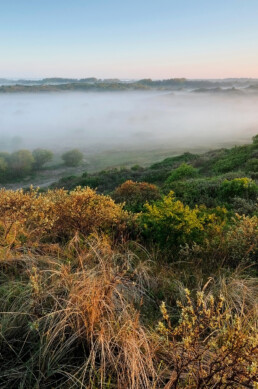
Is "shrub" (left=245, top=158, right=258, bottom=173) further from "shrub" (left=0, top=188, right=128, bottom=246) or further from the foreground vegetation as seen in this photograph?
"shrub" (left=0, top=188, right=128, bottom=246)

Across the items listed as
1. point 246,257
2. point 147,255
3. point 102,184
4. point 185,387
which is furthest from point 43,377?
point 102,184

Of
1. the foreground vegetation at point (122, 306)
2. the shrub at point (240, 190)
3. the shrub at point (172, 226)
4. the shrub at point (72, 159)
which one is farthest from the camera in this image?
the shrub at point (72, 159)

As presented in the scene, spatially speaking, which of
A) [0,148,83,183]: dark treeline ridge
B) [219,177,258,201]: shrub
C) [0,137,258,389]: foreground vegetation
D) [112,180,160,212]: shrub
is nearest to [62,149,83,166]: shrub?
[0,148,83,183]: dark treeline ridge

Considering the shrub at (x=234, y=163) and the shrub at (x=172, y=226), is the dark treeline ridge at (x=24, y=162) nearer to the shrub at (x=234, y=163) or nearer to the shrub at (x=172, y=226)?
the shrub at (x=234, y=163)

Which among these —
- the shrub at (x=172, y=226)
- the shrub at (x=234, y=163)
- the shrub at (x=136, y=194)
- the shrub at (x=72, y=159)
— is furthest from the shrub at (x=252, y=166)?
the shrub at (x=72, y=159)

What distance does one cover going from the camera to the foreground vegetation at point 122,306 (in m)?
2.74

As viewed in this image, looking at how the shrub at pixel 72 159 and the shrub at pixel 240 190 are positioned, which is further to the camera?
the shrub at pixel 72 159

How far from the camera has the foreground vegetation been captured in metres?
2.74

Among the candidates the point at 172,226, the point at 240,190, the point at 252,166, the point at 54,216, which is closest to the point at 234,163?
the point at 252,166

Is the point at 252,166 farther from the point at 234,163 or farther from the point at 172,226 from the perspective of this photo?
the point at 172,226

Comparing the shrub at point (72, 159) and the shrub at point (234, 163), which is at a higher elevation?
the shrub at point (234, 163)

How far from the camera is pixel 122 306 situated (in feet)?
12.5

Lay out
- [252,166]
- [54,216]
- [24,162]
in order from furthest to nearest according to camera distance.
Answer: [24,162] → [252,166] → [54,216]

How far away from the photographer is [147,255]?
20.9 ft
